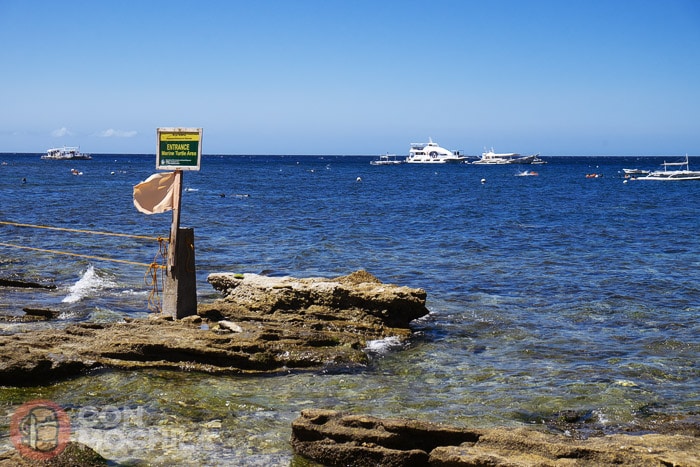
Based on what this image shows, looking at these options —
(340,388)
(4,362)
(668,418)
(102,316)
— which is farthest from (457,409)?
(102,316)

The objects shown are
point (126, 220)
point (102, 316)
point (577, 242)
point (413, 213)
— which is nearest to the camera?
point (102, 316)

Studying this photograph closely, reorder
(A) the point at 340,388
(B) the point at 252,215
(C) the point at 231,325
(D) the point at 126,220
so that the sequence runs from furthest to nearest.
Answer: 1. (B) the point at 252,215
2. (D) the point at 126,220
3. (C) the point at 231,325
4. (A) the point at 340,388

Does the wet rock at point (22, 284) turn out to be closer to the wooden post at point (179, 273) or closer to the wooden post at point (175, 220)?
the wooden post at point (179, 273)

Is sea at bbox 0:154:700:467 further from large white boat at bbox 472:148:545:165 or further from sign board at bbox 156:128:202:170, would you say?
large white boat at bbox 472:148:545:165

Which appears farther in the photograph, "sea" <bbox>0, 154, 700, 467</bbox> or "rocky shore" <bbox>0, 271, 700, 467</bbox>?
"sea" <bbox>0, 154, 700, 467</bbox>

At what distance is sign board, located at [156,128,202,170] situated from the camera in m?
12.1

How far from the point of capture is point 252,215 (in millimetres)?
39531

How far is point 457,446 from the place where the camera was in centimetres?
668

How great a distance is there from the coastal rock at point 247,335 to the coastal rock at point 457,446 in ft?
10.3

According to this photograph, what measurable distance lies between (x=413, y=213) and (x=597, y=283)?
24.0 metres

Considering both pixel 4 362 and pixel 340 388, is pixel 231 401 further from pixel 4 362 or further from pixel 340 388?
pixel 4 362

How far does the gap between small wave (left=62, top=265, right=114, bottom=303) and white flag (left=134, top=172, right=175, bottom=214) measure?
3934 mm

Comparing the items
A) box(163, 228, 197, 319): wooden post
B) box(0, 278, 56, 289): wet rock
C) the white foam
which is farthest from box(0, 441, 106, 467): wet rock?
box(0, 278, 56, 289): wet rock

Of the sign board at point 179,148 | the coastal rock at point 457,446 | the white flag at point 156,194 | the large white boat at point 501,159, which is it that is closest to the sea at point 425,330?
the coastal rock at point 457,446
